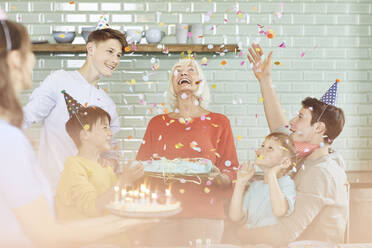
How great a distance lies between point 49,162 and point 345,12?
6.01ft

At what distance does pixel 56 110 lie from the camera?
4.42 feet

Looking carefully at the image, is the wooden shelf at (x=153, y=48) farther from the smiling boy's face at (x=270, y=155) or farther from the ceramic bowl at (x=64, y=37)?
the smiling boy's face at (x=270, y=155)

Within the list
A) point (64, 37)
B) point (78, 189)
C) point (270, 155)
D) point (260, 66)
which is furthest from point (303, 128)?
point (64, 37)

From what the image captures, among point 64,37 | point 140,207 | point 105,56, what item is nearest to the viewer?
point 140,207

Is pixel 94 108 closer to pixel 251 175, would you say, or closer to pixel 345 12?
pixel 251 175

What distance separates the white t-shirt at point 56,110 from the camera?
134 centimetres

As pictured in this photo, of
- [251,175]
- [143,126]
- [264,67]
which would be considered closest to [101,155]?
[251,175]

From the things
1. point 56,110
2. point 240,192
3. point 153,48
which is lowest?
point 240,192

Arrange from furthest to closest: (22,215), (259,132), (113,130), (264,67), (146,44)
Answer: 1. (259,132)
2. (146,44)
3. (264,67)
4. (113,130)
5. (22,215)

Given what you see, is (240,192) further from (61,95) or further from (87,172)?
(61,95)

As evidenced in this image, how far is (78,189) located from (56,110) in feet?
0.92

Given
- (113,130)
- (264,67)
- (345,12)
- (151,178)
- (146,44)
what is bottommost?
(151,178)

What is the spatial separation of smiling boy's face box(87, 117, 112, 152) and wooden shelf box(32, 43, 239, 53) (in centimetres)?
95

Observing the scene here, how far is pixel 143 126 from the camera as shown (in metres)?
2.35
